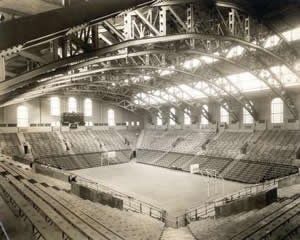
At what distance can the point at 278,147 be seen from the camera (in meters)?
28.3

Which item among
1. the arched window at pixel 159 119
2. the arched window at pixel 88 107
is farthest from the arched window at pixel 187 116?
the arched window at pixel 88 107

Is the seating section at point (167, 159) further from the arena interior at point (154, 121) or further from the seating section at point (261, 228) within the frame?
the seating section at point (261, 228)

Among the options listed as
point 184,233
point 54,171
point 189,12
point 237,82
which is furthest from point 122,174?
point 189,12

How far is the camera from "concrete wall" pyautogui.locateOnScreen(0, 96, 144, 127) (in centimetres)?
3744

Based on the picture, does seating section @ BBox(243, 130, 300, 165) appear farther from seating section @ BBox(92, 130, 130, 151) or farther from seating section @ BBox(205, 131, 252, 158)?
seating section @ BBox(92, 130, 130, 151)

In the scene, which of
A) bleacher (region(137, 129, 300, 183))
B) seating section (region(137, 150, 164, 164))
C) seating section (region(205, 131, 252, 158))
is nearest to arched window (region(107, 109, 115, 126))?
bleacher (region(137, 129, 300, 183))

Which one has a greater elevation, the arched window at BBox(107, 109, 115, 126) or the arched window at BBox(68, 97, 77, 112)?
the arched window at BBox(68, 97, 77, 112)

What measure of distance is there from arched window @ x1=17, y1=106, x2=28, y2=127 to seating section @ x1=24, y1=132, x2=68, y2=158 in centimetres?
176

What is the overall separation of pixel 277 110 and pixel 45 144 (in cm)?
3228

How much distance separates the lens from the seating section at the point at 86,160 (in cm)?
3557

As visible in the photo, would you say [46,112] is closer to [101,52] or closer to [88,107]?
[88,107]

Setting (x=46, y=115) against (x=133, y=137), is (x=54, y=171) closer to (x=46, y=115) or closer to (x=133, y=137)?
(x=46, y=115)

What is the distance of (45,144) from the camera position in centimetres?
3850

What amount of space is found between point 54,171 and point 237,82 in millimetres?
22489
